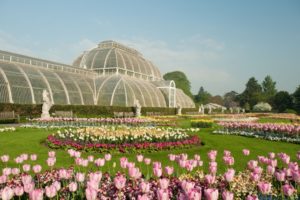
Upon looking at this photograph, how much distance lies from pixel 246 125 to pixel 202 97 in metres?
115

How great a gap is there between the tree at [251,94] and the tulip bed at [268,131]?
102 m

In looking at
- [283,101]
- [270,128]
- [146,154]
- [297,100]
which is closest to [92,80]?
[270,128]

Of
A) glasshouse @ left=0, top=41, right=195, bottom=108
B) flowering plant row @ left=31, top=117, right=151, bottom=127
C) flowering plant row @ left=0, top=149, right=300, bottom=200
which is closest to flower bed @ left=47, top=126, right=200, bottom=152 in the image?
flowering plant row @ left=0, top=149, right=300, bottom=200

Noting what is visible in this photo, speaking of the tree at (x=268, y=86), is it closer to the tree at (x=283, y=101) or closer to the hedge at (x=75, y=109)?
the tree at (x=283, y=101)

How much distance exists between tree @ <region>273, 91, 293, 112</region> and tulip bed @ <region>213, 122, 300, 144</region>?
257ft

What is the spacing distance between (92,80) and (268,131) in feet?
136

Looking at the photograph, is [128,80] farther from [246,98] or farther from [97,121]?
[246,98]

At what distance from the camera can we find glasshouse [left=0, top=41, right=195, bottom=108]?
39050 millimetres

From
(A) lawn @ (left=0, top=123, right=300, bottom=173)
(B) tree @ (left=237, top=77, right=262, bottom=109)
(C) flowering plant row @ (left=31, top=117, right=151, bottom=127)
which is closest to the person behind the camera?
(A) lawn @ (left=0, top=123, right=300, bottom=173)

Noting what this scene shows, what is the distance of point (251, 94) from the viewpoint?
422 feet

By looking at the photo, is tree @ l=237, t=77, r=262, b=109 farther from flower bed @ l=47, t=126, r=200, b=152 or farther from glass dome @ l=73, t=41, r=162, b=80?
flower bed @ l=47, t=126, r=200, b=152

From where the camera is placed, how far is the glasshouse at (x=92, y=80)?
39.1 m

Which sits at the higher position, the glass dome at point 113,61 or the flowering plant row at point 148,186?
the glass dome at point 113,61

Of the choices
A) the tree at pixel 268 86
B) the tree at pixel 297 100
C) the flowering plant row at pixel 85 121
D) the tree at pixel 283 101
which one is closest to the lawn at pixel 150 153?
the flowering plant row at pixel 85 121
